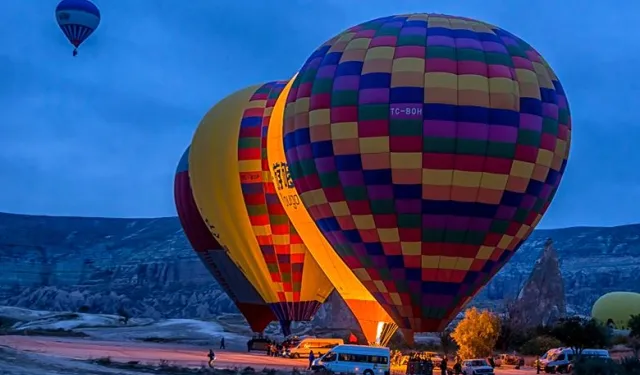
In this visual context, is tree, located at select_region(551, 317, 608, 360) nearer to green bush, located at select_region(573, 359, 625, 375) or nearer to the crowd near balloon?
green bush, located at select_region(573, 359, 625, 375)

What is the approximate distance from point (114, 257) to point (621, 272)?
77.6 meters

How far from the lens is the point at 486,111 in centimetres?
2606

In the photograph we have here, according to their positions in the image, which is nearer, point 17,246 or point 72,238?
point 17,246

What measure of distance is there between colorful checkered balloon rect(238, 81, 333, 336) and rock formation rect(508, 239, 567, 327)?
30.6 m

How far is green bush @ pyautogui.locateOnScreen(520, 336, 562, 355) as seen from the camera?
4453cm

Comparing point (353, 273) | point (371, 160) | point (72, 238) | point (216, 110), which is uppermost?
point (72, 238)

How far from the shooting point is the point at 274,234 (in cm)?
3653

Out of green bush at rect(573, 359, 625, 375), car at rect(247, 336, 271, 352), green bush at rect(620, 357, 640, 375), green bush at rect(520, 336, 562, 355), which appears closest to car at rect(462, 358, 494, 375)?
green bush at rect(573, 359, 625, 375)

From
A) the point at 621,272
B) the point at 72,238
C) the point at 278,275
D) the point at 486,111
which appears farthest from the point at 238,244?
the point at 72,238

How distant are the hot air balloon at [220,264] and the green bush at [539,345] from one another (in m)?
12.5

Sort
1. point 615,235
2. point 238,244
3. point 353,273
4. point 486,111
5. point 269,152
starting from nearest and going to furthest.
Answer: point 486,111
point 353,273
point 269,152
point 238,244
point 615,235

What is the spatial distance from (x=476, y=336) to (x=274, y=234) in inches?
409

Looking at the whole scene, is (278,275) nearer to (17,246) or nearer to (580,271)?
(580,271)

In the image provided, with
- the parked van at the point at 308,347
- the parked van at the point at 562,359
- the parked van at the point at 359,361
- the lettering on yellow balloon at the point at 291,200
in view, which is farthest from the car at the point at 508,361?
the parked van at the point at 359,361
